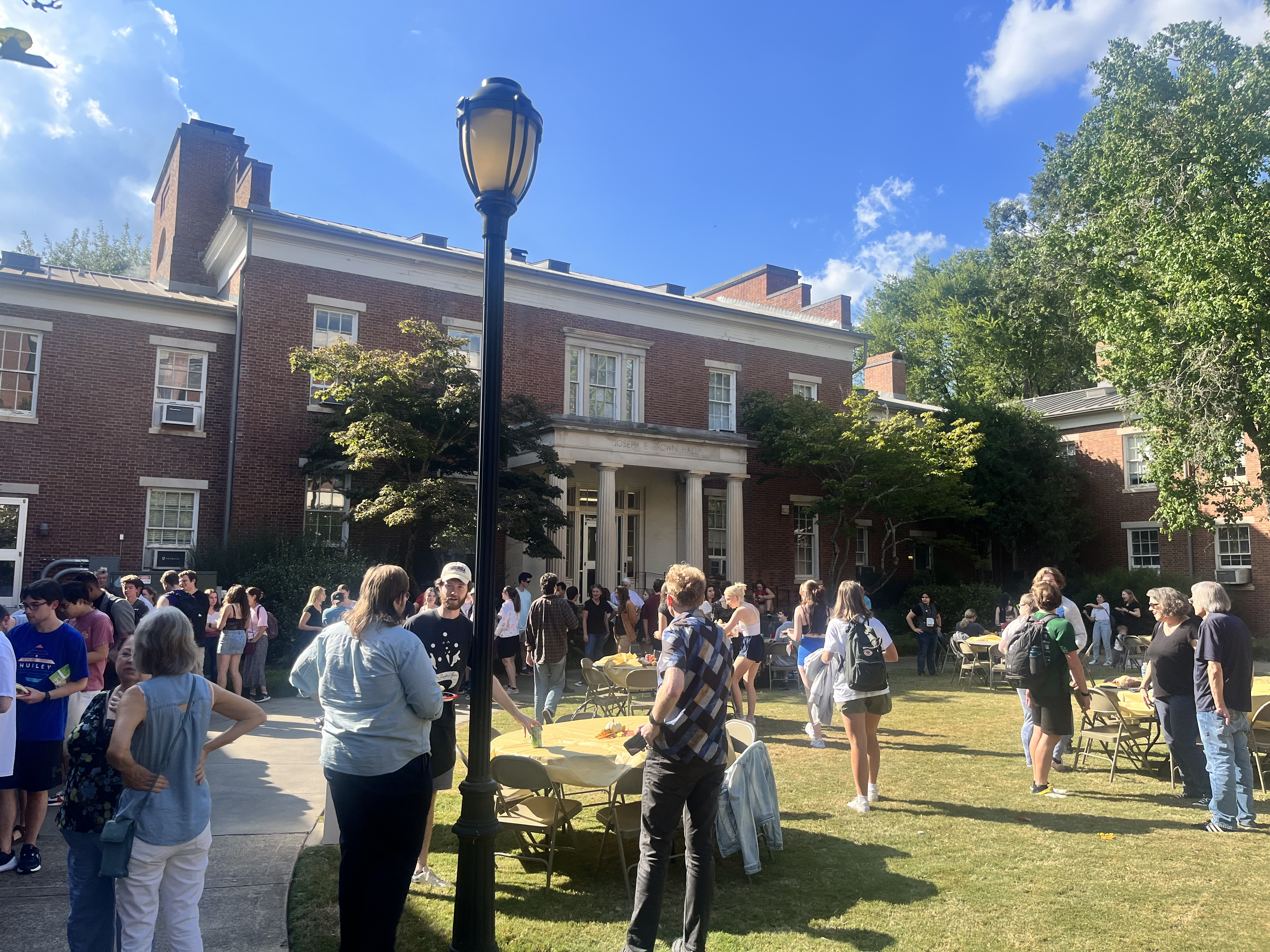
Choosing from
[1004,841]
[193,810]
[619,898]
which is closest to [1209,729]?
[1004,841]

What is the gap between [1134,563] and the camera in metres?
28.4

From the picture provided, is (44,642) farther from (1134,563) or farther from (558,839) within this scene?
(1134,563)

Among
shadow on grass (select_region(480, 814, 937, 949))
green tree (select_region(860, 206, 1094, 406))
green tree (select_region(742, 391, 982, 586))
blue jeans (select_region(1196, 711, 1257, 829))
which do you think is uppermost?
green tree (select_region(860, 206, 1094, 406))

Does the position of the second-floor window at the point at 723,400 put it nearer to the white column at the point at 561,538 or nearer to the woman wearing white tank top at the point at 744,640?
the white column at the point at 561,538

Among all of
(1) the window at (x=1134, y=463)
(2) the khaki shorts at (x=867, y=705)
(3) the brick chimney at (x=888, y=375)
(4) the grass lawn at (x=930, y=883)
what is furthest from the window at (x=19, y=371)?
(1) the window at (x=1134, y=463)

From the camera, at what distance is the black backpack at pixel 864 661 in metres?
6.99

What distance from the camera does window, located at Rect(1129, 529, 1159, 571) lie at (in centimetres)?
2789

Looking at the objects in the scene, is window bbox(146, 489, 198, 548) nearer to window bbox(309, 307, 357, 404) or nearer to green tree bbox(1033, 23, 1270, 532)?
window bbox(309, 307, 357, 404)

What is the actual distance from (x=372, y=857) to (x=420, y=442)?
13.6 m

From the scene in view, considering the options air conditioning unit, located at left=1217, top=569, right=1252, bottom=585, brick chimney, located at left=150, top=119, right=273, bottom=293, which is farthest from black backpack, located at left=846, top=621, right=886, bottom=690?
air conditioning unit, located at left=1217, top=569, right=1252, bottom=585

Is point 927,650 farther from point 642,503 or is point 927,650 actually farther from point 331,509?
point 331,509

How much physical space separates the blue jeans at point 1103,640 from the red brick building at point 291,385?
8.62m

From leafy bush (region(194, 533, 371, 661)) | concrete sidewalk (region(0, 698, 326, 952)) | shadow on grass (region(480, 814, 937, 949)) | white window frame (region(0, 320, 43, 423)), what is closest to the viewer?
concrete sidewalk (region(0, 698, 326, 952))

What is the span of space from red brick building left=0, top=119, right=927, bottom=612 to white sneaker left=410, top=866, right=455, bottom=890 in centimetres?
1448
